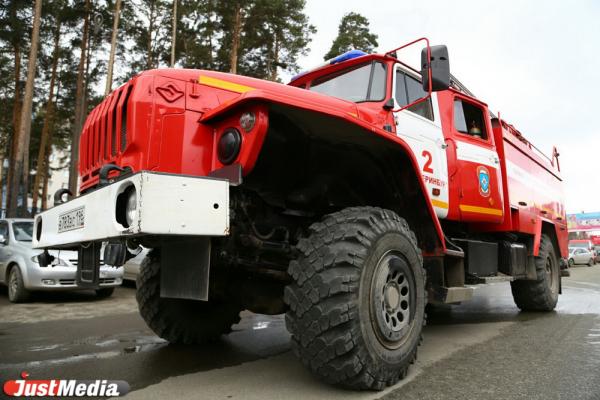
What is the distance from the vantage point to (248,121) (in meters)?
2.94

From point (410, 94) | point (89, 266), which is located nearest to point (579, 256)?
point (410, 94)

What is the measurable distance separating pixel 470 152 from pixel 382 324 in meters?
2.91

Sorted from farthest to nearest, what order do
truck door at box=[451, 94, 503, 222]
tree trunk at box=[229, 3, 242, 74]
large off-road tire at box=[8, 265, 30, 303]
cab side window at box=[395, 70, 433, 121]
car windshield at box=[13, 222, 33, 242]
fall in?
tree trunk at box=[229, 3, 242, 74]
car windshield at box=[13, 222, 33, 242]
large off-road tire at box=[8, 265, 30, 303]
truck door at box=[451, 94, 503, 222]
cab side window at box=[395, 70, 433, 121]

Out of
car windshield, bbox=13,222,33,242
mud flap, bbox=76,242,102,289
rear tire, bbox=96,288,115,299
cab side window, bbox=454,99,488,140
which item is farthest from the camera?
rear tire, bbox=96,288,115,299

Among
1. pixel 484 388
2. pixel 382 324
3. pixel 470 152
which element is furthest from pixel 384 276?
pixel 470 152

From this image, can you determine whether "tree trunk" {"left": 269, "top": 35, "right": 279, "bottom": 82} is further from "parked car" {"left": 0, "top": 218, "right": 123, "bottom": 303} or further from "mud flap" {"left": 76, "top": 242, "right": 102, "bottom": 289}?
"mud flap" {"left": 76, "top": 242, "right": 102, "bottom": 289}

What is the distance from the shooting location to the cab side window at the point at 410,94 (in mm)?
4369

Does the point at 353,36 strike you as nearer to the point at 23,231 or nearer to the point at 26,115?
the point at 26,115

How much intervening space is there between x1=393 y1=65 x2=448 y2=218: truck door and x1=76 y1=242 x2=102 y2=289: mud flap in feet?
8.89

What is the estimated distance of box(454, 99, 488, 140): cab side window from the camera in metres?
5.36

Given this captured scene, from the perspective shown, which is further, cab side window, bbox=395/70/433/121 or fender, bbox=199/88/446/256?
cab side window, bbox=395/70/433/121

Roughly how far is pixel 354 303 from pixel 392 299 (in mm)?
532

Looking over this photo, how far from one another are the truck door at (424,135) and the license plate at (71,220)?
2.69 metres

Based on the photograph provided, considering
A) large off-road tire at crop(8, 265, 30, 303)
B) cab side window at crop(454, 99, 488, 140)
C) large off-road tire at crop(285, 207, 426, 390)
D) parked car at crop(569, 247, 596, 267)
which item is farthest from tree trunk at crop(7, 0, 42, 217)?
parked car at crop(569, 247, 596, 267)
